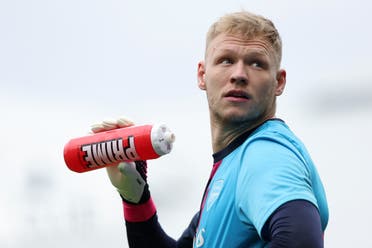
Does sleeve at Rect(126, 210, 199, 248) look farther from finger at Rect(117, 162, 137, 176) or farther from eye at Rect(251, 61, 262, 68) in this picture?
eye at Rect(251, 61, 262, 68)

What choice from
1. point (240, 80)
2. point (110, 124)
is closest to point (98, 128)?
point (110, 124)

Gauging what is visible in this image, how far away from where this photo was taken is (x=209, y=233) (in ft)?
17.6

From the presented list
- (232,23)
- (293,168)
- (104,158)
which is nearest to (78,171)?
(104,158)

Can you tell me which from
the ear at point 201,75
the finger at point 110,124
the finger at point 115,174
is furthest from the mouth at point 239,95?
the finger at point 115,174

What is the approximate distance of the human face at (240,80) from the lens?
5598mm

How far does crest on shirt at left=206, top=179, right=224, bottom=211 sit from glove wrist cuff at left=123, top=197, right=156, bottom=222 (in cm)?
180

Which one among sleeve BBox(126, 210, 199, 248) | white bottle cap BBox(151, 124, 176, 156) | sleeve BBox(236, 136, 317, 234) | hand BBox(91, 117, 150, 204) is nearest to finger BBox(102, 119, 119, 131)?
white bottle cap BBox(151, 124, 176, 156)

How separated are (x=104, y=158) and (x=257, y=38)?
139 cm

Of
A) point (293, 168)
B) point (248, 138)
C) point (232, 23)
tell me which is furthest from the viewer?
point (232, 23)

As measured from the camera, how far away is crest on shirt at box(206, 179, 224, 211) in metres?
5.33

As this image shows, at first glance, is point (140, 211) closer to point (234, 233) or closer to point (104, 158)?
point (104, 158)

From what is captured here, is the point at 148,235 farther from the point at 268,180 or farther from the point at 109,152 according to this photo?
the point at 268,180

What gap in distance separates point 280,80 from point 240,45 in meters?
0.52

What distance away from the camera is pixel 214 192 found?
5.39 metres
